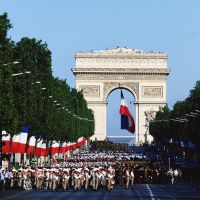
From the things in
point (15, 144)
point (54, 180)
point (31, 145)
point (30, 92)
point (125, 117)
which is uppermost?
point (125, 117)

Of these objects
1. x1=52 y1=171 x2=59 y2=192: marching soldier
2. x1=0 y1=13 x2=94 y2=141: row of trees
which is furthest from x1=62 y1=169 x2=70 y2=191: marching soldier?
x1=0 y1=13 x2=94 y2=141: row of trees

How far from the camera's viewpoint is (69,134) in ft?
408

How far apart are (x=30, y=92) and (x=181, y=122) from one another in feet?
234

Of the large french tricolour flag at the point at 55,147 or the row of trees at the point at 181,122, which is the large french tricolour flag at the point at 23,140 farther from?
the large french tricolour flag at the point at 55,147

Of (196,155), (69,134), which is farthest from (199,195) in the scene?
(196,155)

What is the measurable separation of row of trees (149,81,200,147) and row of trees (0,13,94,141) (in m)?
14.0

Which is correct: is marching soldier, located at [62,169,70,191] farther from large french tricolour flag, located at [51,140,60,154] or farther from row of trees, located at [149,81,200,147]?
large french tricolour flag, located at [51,140,60,154]

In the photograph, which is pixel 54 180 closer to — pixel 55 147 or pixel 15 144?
pixel 15 144

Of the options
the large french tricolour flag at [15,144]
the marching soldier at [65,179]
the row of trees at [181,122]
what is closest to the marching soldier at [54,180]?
the marching soldier at [65,179]

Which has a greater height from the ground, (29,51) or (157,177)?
(29,51)

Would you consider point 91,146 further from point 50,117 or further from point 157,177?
point 157,177

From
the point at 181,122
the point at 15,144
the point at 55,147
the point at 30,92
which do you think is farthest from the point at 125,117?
the point at 15,144

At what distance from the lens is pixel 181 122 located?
5846 inches

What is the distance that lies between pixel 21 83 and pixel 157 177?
15.9 meters
